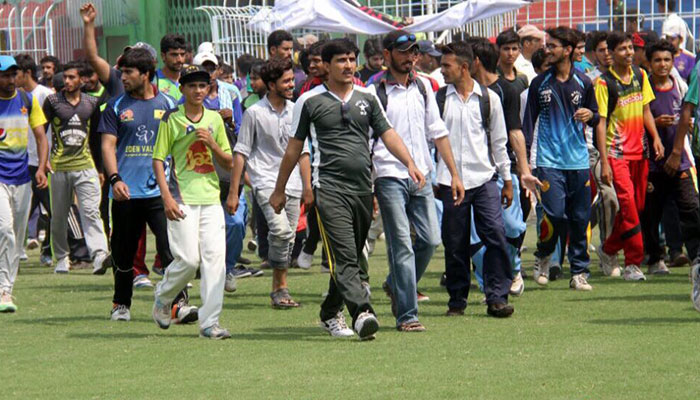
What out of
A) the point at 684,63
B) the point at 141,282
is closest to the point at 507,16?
the point at 684,63

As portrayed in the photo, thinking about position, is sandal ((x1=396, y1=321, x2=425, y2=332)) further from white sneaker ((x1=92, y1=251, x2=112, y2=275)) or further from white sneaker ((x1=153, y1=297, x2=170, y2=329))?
white sneaker ((x1=92, y1=251, x2=112, y2=275))

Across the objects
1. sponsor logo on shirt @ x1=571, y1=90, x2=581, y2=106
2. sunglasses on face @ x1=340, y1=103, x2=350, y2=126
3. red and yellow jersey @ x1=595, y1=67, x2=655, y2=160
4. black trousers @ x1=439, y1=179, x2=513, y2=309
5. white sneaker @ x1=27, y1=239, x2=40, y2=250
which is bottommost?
white sneaker @ x1=27, y1=239, x2=40, y2=250

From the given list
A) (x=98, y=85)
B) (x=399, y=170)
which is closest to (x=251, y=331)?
(x=399, y=170)

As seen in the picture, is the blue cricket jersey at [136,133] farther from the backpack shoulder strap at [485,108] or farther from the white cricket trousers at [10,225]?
the backpack shoulder strap at [485,108]

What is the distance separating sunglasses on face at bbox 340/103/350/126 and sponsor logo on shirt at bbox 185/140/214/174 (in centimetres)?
110

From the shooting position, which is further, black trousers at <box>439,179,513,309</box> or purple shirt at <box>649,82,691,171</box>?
purple shirt at <box>649,82,691,171</box>

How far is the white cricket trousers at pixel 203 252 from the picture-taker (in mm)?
9695

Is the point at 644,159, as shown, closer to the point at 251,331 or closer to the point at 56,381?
the point at 251,331

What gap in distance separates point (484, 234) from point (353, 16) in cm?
1075

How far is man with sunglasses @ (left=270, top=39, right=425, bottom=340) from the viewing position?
9477 mm

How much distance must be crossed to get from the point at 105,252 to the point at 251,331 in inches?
208

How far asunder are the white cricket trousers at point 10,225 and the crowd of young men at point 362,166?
0.02m

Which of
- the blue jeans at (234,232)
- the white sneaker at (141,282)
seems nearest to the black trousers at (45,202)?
the white sneaker at (141,282)

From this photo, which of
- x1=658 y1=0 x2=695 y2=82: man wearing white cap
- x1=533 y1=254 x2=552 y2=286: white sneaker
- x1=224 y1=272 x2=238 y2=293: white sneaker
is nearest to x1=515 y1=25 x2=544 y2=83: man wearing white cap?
x1=658 y1=0 x2=695 y2=82: man wearing white cap
